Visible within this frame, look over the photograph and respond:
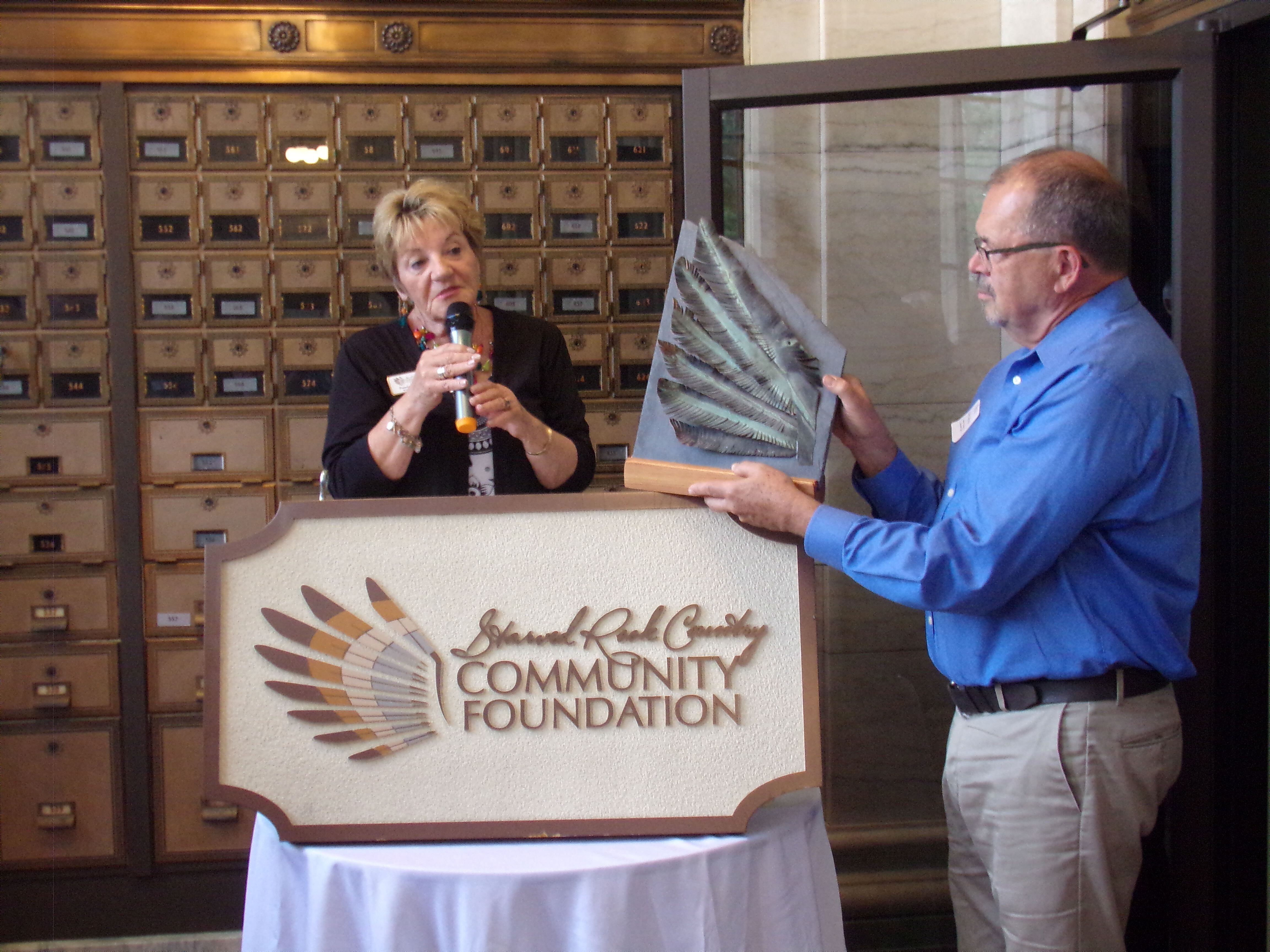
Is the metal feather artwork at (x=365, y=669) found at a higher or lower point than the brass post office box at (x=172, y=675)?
higher

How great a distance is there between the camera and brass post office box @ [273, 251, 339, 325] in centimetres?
301

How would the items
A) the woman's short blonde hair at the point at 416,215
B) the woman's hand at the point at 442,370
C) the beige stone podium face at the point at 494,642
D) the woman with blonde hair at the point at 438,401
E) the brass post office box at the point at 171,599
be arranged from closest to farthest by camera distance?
the beige stone podium face at the point at 494,642, the woman's hand at the point at 442,370, the woman with blonde hair at the point at 438,401, the woman's short blonde hair at the point at 416,215, the brass post office box at the point at 171,599

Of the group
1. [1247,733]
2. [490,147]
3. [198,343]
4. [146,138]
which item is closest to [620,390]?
[490,147]

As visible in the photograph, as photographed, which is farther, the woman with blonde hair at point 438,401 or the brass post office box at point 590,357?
the brass post office box at point 590,357

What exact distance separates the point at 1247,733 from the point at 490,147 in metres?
2.39

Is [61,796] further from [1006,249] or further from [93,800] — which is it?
[1006,249]

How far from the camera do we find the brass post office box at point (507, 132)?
302 cm

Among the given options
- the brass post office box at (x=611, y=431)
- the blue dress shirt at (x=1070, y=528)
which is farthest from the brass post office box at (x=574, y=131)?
the blue dress shirt at (x=1070, y=528)

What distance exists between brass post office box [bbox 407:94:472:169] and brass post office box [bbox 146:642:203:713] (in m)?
1.38

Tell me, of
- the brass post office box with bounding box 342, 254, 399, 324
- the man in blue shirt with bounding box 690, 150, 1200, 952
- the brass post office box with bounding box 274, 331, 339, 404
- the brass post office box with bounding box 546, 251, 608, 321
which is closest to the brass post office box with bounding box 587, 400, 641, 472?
the brass post office box with bounding box 546, 251, 608, 321

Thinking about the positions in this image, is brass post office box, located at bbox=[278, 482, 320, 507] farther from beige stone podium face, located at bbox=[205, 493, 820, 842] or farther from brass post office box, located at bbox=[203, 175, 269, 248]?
beige stone podium face, located at bbox=[205, 493, 820, 842]

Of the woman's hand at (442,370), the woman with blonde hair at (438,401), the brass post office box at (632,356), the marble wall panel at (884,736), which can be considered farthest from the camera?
the brass post office box at (632,356)

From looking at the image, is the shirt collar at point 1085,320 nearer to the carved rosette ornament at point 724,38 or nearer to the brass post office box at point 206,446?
the carved rosette ornament at point 724,38

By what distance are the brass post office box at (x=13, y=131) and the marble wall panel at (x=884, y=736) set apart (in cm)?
261
